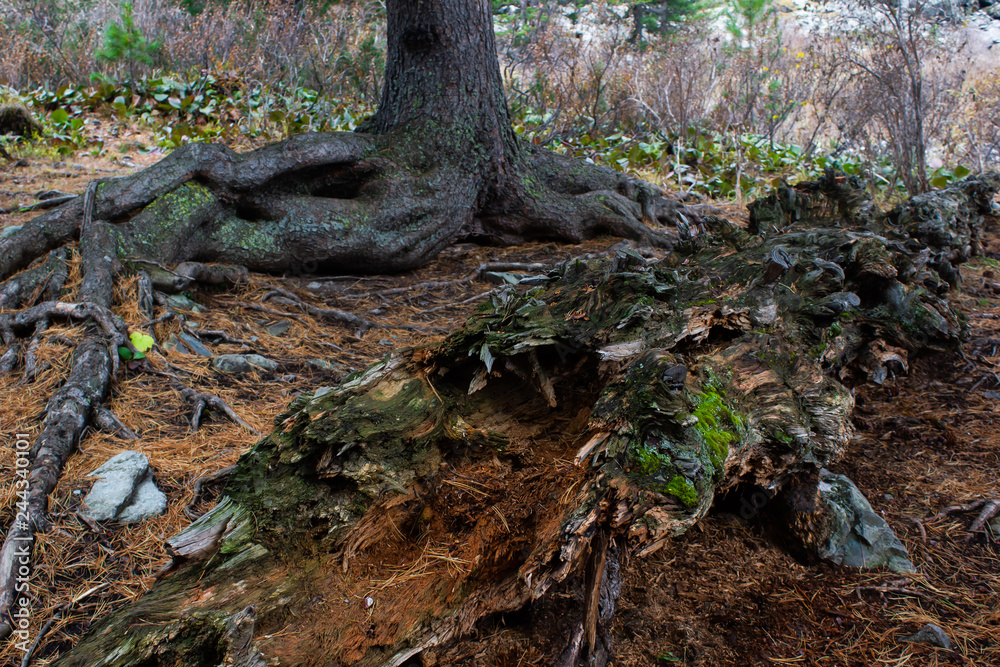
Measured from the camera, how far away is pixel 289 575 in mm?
1517

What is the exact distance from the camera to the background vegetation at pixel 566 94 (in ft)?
25.4

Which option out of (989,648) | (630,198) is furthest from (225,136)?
(989,648)

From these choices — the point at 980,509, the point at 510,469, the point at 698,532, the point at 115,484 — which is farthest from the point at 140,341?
the point at 980,509

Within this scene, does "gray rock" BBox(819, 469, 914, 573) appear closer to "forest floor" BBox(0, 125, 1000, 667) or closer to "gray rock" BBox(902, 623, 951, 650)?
"forest floor" BBox(0, 125, 1000, 667)

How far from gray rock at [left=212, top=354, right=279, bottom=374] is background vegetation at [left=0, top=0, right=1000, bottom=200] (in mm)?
5347

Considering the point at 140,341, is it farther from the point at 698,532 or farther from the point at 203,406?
the point at 698,532

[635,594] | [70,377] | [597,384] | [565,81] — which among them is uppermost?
[565,81]

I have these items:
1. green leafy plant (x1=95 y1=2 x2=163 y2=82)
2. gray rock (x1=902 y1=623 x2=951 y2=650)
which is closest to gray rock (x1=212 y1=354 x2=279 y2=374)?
gray rock (x1=902 y1=623 x2=951 y2=650)

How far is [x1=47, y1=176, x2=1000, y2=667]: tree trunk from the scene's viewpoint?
143cm

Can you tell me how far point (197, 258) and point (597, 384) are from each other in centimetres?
329

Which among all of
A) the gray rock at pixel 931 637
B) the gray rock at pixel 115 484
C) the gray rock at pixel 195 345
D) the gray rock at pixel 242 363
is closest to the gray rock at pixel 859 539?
the gray rock at pixel 931 637

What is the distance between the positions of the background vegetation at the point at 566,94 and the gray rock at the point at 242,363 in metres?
5.35

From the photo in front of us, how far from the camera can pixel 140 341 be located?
3090 mm

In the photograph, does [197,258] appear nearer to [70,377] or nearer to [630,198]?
[70,377]
